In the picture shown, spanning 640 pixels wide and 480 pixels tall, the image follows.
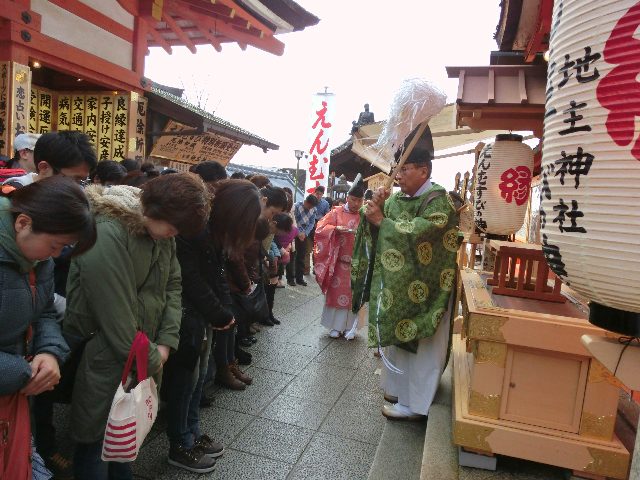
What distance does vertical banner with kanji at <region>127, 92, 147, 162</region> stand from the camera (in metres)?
7.53

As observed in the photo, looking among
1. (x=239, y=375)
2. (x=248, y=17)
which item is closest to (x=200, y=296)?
(x=239, y=375)

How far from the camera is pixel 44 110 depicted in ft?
25.2

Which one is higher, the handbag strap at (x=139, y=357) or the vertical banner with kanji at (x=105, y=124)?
the vertical banner with kanji at (x=105, y=124)

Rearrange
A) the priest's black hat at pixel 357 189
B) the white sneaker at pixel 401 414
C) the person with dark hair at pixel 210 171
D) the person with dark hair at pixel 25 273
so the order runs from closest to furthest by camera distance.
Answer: the person with dark hair at pixel 25 273
the white sneaker at pixel 401 414
the person with dark hair at pixel 210 171
the priest's black hat at pixel 357 189

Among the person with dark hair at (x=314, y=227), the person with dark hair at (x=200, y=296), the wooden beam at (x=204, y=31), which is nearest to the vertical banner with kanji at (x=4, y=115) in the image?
the wooden beam at (x=204, y=31)

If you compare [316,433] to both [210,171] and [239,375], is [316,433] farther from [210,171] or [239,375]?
[210,171]

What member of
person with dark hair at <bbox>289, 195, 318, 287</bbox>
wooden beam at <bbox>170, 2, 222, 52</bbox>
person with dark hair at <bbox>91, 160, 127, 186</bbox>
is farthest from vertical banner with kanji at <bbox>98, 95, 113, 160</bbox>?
person with dark hair at <bbox>289, 195, 318, 287</bbox>

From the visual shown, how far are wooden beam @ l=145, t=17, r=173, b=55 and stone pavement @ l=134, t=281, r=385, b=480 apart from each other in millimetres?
5663

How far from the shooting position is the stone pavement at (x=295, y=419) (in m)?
3.22

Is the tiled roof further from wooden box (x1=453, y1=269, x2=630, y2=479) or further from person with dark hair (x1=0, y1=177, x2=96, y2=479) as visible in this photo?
wooden box (x1=453, y1=269, x2=630, y2=479)

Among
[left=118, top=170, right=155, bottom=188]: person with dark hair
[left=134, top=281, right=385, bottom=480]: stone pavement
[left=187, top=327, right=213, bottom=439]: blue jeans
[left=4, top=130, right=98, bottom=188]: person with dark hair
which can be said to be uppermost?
[left=4, top=130, right=98, bottom=188]: person with dark hair

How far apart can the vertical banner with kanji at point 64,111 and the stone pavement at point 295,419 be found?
16.9 feet

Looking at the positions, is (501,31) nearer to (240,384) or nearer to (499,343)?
(499,343)

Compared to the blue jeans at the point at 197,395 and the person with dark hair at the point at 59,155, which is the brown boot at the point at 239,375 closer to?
the blue jeans at the point at 197,395
